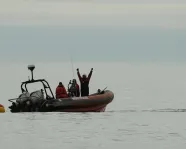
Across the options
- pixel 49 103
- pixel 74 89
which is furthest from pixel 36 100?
pixel 74 89

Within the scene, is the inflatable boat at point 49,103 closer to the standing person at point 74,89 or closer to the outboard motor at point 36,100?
the outboard motor at point 36,100

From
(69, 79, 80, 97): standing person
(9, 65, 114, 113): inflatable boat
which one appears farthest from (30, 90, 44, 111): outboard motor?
(69, 79, 80, 97): standing person

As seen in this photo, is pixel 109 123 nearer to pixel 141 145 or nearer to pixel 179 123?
pixel 179 123

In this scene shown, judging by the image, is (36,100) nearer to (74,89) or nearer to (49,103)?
(49,103)

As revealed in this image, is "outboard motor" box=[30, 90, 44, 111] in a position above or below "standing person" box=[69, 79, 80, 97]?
below

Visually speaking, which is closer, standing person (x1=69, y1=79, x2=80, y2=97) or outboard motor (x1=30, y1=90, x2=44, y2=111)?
outboard motor (x1=30, y1=90, x2=44, y2=111)

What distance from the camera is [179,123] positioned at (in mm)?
29734

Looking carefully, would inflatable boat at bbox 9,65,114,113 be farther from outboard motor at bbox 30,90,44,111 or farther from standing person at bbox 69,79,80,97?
standing person at bbox 69,79,80,97

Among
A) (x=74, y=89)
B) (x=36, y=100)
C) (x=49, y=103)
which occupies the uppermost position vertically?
(x=74, y=89)

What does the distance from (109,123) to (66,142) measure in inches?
228

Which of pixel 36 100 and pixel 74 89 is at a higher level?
pixel 74 89

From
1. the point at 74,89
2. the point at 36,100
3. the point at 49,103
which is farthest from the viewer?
the point at 74,89

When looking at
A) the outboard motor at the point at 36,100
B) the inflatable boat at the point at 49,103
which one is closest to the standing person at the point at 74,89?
the inflatable boat at the point at 49,103

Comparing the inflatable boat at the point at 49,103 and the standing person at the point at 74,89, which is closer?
the inflatable boat at the point at 49,103
